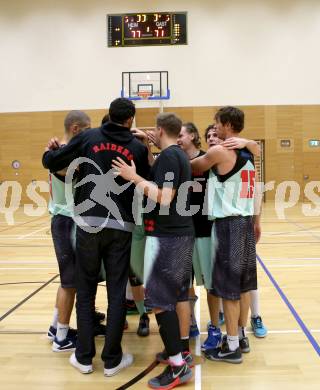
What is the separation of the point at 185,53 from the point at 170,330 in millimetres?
14814

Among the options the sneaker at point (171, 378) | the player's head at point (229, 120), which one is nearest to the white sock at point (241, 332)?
the sneaker at point (171, 378)

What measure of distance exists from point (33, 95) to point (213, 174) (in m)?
15.0

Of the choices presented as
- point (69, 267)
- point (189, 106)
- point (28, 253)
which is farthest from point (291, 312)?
point (189, 106)

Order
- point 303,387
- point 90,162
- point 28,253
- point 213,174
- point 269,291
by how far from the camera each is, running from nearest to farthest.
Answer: point 303,387 → point 90,162 → point 213,174 → point 269,291 → point 28,253

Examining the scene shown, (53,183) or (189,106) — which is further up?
(189,106)

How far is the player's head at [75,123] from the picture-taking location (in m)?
3.48

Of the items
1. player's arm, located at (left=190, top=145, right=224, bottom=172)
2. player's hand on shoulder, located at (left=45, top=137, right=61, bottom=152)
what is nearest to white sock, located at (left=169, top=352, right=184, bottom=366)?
player's arm, located at (left=190, top=145, right=224, bottom=172)

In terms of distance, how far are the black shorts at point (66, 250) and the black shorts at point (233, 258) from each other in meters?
1.18

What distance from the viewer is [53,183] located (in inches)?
141

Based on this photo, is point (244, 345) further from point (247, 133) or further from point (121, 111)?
point (247, 133)

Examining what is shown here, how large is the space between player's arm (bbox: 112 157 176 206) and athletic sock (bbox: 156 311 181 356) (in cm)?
78

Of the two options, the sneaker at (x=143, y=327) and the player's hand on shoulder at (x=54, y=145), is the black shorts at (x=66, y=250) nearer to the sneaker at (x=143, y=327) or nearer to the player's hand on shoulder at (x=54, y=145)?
the player's hand on shoulder at (x=54, y=145)

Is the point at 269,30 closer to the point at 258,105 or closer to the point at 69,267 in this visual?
the point at 258,105

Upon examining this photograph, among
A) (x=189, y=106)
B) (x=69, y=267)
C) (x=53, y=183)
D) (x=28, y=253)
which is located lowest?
(x=28, y=253)
